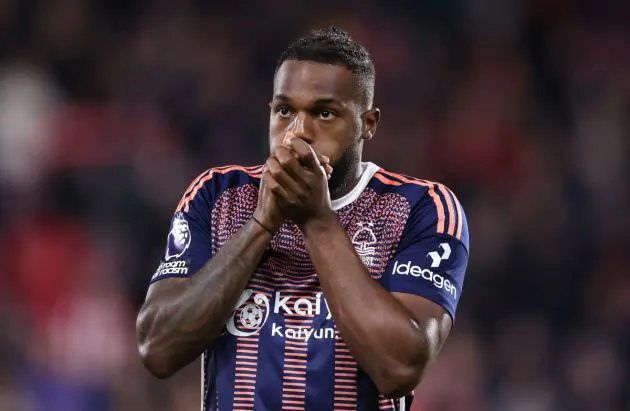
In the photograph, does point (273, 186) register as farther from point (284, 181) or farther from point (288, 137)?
point (288, 137)

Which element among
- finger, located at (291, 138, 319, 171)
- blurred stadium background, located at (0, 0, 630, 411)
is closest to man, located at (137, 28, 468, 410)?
finger, located at (291, 138, 319, 171)

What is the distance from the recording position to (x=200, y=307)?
2854 millimetres

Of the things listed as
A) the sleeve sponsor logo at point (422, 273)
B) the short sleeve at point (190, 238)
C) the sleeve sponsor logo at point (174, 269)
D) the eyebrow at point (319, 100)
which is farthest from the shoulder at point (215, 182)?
the sleeve sponsor logo at point (422, 273)

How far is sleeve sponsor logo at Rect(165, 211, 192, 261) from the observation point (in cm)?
314

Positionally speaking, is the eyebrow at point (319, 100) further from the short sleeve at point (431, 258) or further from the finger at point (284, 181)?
the short sleeve at point (431, 258)

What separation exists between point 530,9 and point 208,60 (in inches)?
113

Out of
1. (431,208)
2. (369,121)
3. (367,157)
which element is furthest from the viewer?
(367,157)

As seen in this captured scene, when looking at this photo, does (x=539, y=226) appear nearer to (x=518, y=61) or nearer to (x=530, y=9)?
(x=518, y=61)

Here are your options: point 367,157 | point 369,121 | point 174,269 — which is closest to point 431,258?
point 369,121

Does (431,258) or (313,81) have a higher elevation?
(313,81)

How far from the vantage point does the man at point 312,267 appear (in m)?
2.84

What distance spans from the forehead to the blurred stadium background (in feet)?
10.7

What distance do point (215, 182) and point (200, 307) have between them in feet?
1.83

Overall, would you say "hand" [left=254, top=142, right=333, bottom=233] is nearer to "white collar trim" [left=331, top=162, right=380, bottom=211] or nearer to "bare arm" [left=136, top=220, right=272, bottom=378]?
"bare arm" [left=136, top=220, right=272, bottom=378]
